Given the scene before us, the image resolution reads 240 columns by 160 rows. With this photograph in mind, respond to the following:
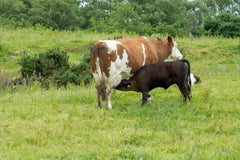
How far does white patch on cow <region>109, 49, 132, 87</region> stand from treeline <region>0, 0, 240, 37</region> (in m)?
16.0

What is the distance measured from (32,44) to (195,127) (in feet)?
46.9

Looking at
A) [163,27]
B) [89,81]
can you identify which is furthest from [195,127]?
[163,27]

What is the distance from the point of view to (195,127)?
6.86 meters

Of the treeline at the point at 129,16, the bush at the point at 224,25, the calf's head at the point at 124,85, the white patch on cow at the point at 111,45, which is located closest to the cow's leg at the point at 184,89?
the calf's head at the point at 124,85

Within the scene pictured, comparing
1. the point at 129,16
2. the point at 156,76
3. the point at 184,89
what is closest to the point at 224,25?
the point at 129,16

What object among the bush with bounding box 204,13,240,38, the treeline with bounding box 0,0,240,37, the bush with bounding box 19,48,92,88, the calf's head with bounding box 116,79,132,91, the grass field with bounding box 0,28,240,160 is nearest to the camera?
the grass field with bounding box 0,28,240,160

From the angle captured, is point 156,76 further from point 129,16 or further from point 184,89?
point 129,16

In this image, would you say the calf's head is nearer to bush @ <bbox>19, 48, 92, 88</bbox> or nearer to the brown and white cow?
the brown and white cow

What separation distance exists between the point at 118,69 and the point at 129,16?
3203 centimetres

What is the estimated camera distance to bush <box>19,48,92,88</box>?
489 inches

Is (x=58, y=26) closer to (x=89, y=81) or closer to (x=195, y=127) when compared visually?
(x=89, y=81)

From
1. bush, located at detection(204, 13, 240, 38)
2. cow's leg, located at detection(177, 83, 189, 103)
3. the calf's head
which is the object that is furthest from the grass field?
bush, located at detection(204, 13, 240, 38)

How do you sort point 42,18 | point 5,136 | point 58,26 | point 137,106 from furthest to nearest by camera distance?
point 58,26 < point 42,18 < point 137,106 < point 5,136

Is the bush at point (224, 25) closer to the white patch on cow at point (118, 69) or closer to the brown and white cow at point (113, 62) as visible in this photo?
the brown and white cow at point (113, 62)
